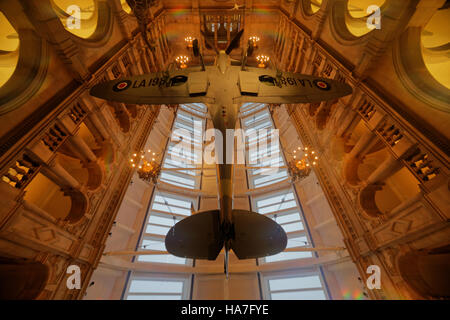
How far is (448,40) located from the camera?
4.73 meters

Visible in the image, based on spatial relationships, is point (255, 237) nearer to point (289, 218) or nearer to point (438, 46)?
point (438, 46)

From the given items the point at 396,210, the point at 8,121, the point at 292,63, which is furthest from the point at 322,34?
the point at 8,121

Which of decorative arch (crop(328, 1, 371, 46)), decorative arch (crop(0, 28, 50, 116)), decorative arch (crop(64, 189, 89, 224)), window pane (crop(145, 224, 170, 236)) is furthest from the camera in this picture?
window pane (crop(145, 224, 170, 236))

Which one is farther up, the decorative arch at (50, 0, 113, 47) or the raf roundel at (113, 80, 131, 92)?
the decorative arch at (50, 0, 113, 47)

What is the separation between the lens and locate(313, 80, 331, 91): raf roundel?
16.8ft

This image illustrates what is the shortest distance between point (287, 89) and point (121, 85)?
4984 mm

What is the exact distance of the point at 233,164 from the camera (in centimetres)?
452

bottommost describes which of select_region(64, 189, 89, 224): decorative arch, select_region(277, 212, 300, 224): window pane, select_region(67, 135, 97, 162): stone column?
select_region(64, 189, 89, 224): decorative arch

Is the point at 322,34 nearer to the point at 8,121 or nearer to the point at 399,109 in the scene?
the point at 399,109

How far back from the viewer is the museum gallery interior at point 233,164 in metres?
4.34

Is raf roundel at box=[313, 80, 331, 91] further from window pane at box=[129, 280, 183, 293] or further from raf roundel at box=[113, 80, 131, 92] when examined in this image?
window pane at box=[129, 280, 183, 293]

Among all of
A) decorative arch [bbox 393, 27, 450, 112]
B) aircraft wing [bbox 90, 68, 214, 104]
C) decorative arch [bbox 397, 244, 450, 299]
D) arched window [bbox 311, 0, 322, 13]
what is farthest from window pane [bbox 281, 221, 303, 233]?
arched window [bbox 311, 0, 322, 13]

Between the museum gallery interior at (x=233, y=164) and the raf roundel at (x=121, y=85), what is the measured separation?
0.19 feet

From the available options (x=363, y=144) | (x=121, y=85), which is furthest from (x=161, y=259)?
(x=363, y=144)
